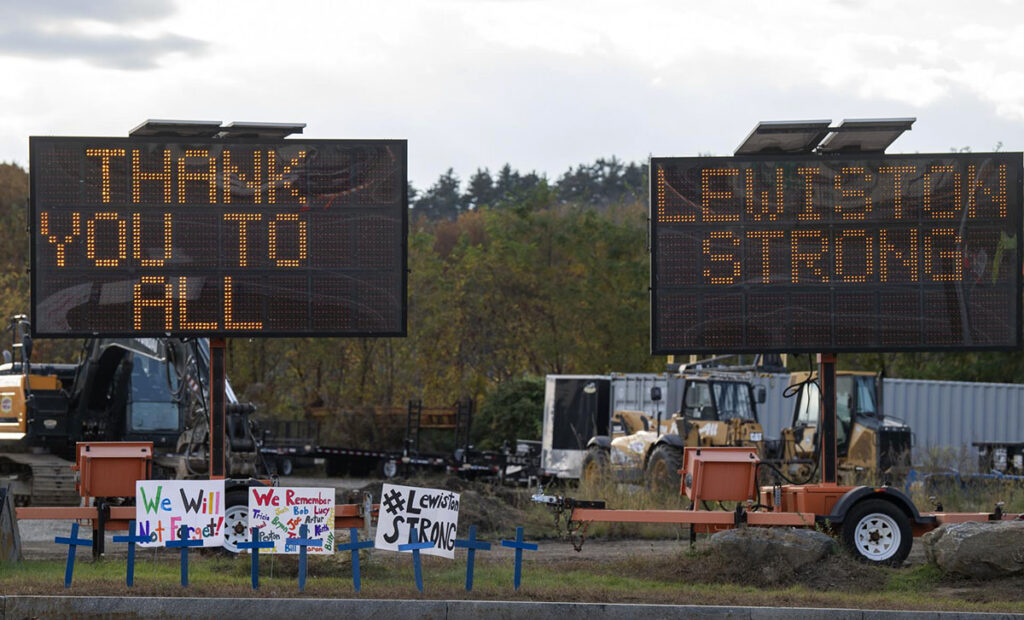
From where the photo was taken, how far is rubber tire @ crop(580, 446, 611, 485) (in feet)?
82.9

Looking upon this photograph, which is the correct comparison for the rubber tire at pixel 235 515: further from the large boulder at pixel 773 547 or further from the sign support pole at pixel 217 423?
the large boulder at pixel 773 547

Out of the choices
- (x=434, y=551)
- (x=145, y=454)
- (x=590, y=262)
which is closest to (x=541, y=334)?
(x=590, y=262)

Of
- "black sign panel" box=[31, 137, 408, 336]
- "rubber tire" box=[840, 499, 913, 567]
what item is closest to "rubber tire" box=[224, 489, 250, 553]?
"black sign panel" box=[31, 137, 408, 336]

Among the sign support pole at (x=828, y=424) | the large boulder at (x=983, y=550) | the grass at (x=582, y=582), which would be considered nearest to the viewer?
the grass at (x=582, y=582)

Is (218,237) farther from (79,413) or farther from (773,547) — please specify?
(79,413)

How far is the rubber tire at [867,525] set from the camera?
53.2 ft

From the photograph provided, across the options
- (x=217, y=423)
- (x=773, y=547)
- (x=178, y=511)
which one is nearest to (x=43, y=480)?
(x=217, y=423)

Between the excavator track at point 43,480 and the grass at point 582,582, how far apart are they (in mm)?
9732

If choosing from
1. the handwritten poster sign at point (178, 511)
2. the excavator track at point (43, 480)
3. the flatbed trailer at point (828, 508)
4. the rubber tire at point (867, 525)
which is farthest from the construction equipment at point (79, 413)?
the rubber tire at point (867, 525)

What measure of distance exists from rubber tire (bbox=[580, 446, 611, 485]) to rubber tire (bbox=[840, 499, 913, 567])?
345 inches

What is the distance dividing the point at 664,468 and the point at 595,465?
3.19 meters

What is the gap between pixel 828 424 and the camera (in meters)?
16.7

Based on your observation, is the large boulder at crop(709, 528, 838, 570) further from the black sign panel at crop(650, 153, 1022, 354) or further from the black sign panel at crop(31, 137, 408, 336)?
the black sign panel at crop(31, 137, 408, 336)

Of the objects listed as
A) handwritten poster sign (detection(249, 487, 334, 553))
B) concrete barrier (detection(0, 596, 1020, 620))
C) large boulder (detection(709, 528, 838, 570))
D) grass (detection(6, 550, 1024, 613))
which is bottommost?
grass (detection(6, 550, 1024, 613))
